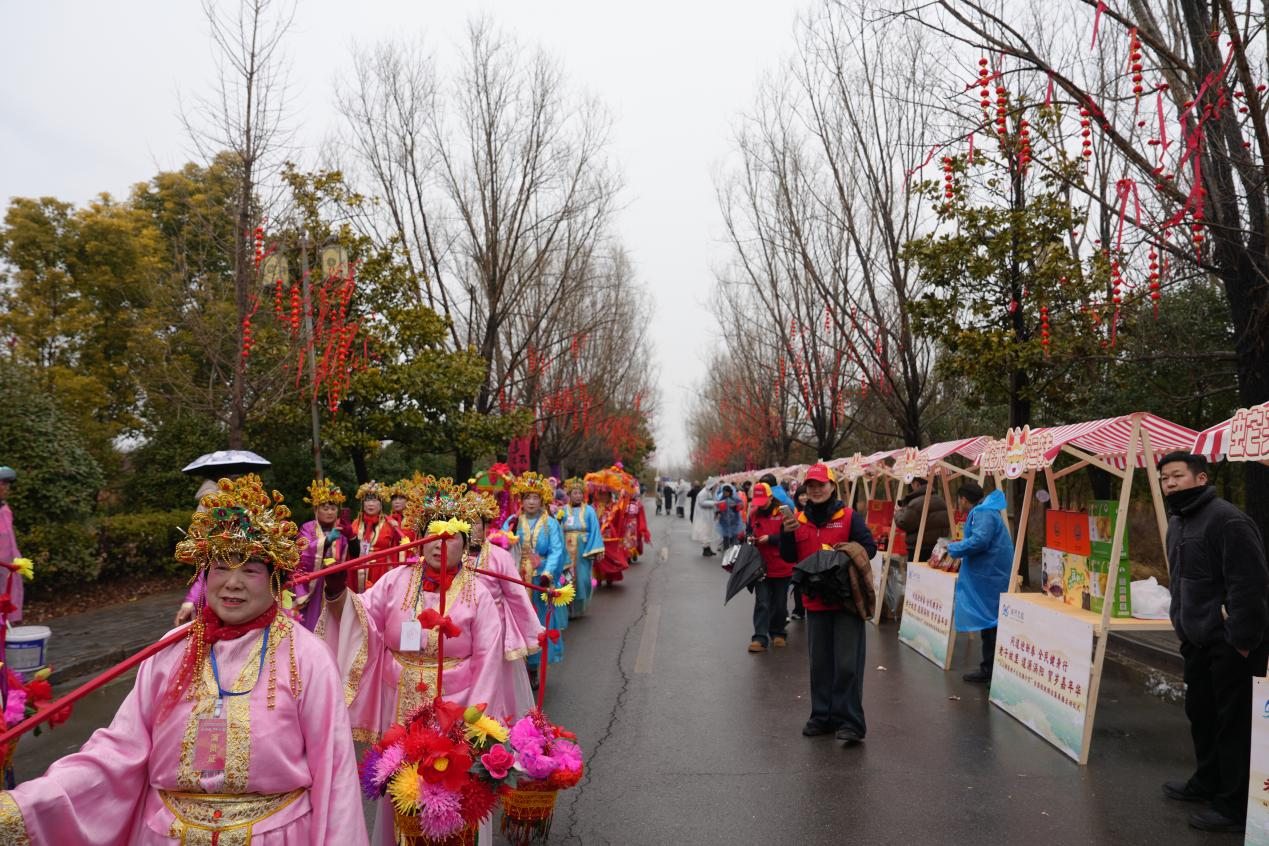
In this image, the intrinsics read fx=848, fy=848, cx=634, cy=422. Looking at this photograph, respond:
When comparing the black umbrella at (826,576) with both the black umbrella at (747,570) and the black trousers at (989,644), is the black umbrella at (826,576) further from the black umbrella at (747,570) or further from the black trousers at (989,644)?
the black umbrella at (747,570)

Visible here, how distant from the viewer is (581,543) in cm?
1190

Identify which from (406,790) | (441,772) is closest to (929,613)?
(441,772)

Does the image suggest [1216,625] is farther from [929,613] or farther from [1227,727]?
[929,613]

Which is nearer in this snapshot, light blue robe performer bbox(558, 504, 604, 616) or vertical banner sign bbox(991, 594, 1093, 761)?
vertical banner sign bbox(991, 594, 1093, 761)

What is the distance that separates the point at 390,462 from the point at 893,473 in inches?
676

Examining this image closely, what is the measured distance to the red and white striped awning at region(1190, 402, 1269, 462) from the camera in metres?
4.55

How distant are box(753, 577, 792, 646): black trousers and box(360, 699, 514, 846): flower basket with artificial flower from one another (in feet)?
20.7

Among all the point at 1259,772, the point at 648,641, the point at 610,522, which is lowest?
the point at 648,641

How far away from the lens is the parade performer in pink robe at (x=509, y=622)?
14.8ft

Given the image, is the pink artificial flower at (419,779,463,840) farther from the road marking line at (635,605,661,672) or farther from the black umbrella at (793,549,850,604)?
the road marking line at (635,605,661,672)

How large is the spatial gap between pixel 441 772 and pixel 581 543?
8.64 m

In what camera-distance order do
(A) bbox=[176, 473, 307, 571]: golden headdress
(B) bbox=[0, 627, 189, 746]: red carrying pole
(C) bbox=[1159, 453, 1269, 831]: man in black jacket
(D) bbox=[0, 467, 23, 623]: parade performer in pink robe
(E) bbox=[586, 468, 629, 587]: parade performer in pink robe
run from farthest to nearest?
(E) bbox=[586, 468, 629, 587]: parade performer in pink robe → (D) bbox=[0, 467, 23, 623]: parade performer in pink robe → (C) bbox=[1159, 453, 1269, 831]: man in black jacket → (A) bbox=[176, 473, 307, 571]: golden headdress → (B) bbox=[0, 627, 189, 746]: red carrying pole

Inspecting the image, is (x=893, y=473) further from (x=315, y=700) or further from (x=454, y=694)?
(x=315, y=700)

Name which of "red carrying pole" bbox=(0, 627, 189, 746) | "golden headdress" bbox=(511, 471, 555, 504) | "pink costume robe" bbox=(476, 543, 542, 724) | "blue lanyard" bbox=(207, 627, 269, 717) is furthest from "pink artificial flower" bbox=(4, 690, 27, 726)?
"golden headdress" bbox=(511, 471, 555, 504)
